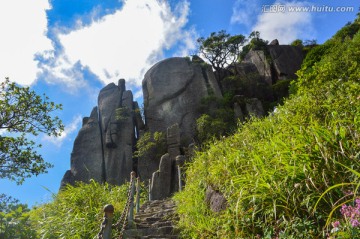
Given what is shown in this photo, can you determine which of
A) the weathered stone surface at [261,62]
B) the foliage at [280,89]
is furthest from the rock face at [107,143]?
the weathered stone surface at [261,62]

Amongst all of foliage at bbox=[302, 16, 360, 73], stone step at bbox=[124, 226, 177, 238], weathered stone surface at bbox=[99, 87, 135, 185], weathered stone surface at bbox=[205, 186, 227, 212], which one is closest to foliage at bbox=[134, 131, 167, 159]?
weathered stone surface at bbox=[99, 87, 135, 185]

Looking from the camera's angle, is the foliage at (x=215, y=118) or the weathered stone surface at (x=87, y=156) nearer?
the foliage at (x=215, y=118)

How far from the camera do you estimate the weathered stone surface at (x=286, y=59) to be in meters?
26.7

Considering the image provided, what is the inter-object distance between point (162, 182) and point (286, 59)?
62.9ft

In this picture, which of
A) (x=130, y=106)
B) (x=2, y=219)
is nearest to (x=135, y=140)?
(x=130, y=106)

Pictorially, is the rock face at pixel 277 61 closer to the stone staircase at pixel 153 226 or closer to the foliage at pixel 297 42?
the foliage at pixel 297 42

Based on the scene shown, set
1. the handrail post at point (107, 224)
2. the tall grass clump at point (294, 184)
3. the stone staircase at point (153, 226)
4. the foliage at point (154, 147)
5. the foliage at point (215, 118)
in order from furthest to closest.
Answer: the foliage at point (154, 147), the foliage at point (215, 118), the stone staircase at point (153, 226), the handrail post at point (107, 224), the tall grass clump at point (294, 184)

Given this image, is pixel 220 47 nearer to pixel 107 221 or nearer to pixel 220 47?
pixel 220 47

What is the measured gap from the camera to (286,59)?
2758 cm

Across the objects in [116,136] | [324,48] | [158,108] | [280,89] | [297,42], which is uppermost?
[297,42]

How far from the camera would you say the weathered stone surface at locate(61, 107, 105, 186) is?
21266mm

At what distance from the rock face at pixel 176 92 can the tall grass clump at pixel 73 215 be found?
13663 millimetres

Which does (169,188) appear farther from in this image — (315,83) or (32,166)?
(315,83)

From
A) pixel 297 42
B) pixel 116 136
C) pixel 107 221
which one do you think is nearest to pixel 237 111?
pixel 116 136
